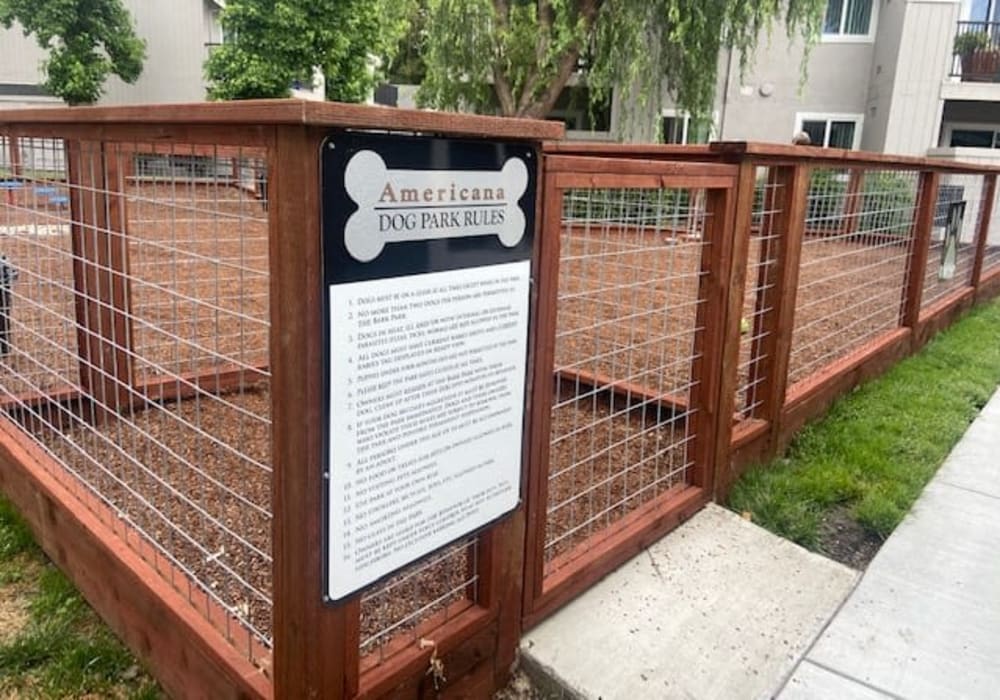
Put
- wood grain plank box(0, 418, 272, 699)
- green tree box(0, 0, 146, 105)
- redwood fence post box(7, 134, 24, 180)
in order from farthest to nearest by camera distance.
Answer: green tree box(0, 0, 146, 105) → redwood fence post box(7, 134, 24, 180) → wood grain plank box(0, 418, 272, 699)

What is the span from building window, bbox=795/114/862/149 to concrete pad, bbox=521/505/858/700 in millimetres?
16082

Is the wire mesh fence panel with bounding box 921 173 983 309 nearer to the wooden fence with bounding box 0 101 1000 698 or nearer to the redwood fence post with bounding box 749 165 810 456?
the wooden fence with bounding box 0 101 1000 698

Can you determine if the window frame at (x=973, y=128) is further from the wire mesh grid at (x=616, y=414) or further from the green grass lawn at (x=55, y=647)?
the green grass lawn at (x=55, y=647)

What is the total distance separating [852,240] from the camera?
5.07m

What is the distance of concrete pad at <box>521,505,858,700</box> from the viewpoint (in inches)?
87.7

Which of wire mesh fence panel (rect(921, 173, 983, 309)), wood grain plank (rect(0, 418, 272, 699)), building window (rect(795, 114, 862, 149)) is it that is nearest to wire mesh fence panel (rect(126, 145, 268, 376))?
wood grain plank (rect(0, 418, 272, 699))

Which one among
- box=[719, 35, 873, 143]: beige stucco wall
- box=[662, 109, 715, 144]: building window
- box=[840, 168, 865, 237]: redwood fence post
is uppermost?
box=[719, 35, 873, 143]: beige stucco wall

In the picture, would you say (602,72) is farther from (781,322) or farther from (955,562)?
(955,562)

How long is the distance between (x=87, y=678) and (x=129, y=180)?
1.97m

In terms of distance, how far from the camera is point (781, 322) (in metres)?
3.48

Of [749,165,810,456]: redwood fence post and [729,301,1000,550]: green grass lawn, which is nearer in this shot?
[729,301,1000,550]: green grass lawn

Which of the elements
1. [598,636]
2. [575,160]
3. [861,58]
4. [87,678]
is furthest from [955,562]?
[861,58]

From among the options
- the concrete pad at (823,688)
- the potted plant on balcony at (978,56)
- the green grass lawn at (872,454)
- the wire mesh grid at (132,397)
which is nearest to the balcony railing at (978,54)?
the potted plant on balcony at (978,56)

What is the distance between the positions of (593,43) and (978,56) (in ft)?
25.9
